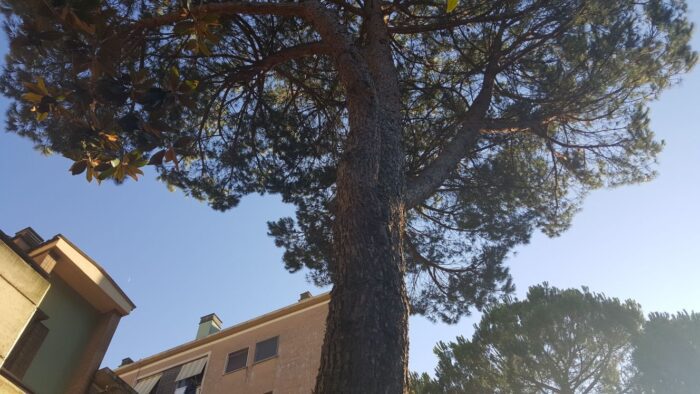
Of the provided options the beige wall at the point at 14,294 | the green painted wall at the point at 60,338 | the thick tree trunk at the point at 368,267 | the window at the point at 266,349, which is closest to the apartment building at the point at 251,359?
the window at the point at 266,349

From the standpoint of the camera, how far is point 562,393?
14469mm

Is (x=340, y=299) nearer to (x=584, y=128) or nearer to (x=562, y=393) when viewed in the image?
(x=584, y=128)

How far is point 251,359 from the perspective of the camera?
14.7 meters

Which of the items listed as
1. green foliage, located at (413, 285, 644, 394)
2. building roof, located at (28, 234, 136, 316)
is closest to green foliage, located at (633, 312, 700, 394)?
green foliage, located at (413, 285, 644, 394)

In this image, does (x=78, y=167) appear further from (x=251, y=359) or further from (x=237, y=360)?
(x=237, y=360)

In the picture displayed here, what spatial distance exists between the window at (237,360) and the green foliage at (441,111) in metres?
7.68

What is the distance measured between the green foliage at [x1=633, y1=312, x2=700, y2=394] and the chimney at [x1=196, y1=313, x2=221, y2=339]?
14232mm

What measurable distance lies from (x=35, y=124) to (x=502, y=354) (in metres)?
12.9

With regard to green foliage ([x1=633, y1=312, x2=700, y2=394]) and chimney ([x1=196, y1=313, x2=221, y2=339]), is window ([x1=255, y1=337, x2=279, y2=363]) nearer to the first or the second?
chimney ([x1=196, y1=313, x2=221, y2=339])

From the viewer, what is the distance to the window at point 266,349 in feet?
47.2

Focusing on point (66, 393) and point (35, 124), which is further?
point (66, 393)

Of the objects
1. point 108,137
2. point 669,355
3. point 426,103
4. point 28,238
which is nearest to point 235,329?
point 28,238

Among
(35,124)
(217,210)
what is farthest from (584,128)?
(35,124)

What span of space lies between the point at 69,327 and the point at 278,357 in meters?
6.36
